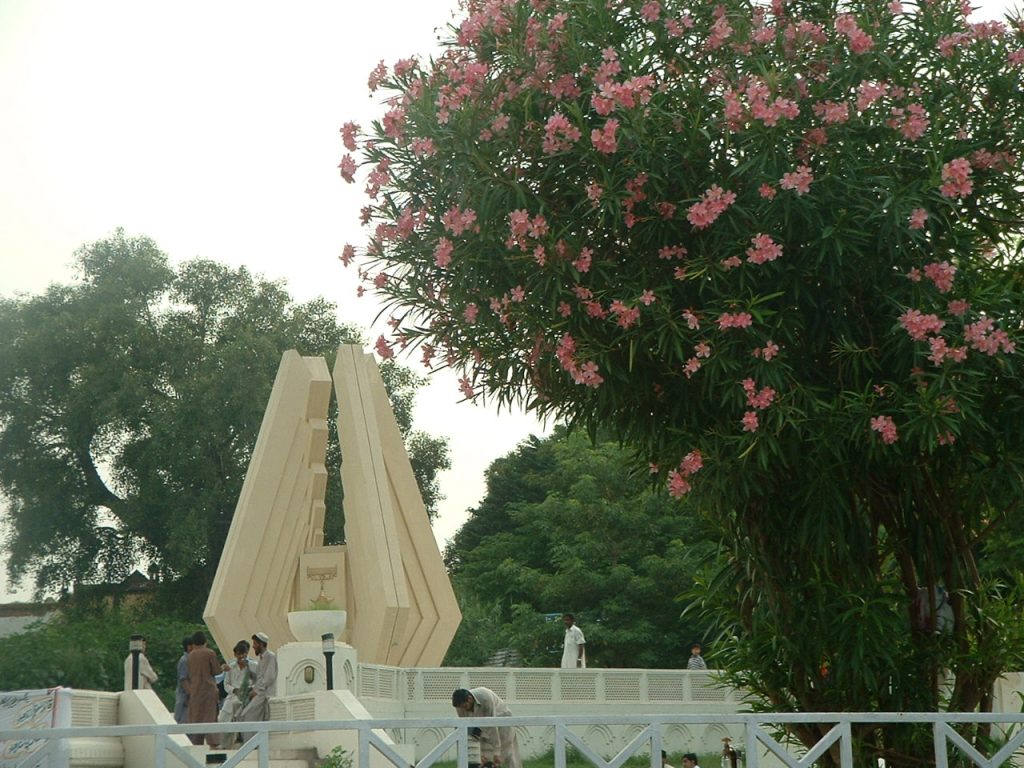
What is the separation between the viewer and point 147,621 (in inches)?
1254

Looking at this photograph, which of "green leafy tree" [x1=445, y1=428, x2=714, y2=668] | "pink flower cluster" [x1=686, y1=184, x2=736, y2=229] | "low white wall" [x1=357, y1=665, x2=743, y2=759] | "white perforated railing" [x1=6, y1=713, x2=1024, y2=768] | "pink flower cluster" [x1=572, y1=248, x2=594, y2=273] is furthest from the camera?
"green leafy tree" [x1=445, y1=428, x2=714, y2=668]

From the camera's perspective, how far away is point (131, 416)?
3281 centimetres

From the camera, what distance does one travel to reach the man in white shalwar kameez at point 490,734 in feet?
27.5

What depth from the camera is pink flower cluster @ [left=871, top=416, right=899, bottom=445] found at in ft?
23.5

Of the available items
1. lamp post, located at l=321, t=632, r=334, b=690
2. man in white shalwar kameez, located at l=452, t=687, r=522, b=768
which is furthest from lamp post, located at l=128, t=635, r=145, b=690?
man in white shalwar kameez, located at l=452, t=687, r=522, b=768

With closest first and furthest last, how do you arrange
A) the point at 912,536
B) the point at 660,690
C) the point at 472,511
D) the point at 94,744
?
the point at 912,536
the point at 94,744
the point at 660,690
the point at 472,511

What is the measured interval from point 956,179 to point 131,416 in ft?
91.6

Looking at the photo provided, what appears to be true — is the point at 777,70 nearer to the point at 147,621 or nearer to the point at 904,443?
the point at 904,443

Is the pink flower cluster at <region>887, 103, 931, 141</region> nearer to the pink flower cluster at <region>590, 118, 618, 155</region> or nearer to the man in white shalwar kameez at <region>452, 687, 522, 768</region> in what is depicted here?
the pink flower cluster at <region>590, 118, 618, 155</region>

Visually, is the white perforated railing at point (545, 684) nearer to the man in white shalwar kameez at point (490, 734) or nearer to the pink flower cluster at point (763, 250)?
the man in white shalwar kameez at point (490, 734)

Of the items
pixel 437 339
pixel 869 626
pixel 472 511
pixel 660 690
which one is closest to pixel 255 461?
pixel 660 690

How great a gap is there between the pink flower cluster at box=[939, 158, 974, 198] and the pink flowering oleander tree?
0.01m

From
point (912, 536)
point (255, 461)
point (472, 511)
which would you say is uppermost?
point (472, 511)

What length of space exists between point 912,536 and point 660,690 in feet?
47.3
